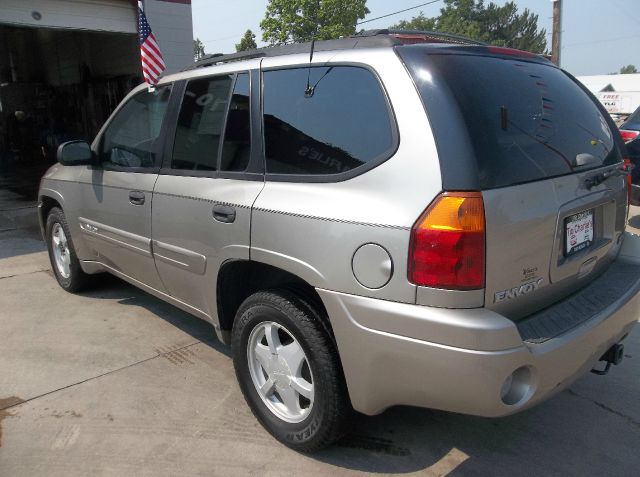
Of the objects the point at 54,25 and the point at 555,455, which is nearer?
the point at 555,455

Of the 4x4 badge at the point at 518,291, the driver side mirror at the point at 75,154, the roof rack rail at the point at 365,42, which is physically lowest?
the 4x4 badge at the point at 518,291

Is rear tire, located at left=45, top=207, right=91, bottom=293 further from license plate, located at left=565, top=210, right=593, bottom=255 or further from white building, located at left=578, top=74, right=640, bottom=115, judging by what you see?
white building, located at left=578, top=74, right=640, bottom=115

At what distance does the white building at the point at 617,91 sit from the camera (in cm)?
4109

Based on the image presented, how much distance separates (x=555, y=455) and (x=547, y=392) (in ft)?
2.20

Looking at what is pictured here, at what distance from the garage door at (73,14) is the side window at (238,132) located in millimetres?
8116

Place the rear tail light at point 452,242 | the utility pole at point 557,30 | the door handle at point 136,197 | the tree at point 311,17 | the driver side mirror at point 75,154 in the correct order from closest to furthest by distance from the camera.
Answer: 1. the rear tail light at point 452,242
2. the door handle at point 136,197
3. the driver side mirror at point 75,154
4. the utility pole at point 557,30
5. the tree at point 311,17

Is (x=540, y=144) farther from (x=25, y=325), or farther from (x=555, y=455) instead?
(x=25, y=325)

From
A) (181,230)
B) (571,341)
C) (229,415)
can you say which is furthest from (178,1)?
(571,341)

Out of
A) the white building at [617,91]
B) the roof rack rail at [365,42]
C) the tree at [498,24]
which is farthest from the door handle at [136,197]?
the tree at [498,24]

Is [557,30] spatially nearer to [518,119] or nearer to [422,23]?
[518,119]

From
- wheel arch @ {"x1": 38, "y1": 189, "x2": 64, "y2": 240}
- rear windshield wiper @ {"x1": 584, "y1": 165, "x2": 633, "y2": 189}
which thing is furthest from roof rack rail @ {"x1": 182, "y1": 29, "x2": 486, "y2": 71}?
wheel arch @ {"x1": 38, "y1": 189, "x2": 64, "y2": 240}

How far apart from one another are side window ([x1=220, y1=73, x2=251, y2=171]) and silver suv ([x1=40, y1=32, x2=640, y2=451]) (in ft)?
0.03

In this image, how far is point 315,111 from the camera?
2408 millimetres

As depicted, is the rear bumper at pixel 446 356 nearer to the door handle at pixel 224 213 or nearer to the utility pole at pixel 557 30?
the door handle at pixel 224 213
